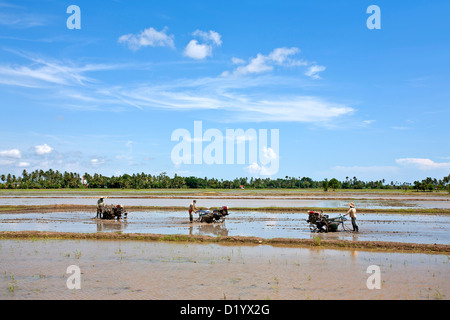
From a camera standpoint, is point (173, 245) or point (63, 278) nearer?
point (63, 278)

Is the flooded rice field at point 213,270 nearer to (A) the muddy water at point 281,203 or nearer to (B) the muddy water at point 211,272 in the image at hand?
(B) the muddy water at point 211,272

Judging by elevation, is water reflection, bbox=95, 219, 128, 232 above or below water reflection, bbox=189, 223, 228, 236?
above

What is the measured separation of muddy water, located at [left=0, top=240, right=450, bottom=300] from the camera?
931 centimetres

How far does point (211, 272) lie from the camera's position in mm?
11500

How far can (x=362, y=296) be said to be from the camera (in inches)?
354

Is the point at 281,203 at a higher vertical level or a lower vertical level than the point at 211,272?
lower

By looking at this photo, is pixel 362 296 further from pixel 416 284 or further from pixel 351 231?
pixel 351 231

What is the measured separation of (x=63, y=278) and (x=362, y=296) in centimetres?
813

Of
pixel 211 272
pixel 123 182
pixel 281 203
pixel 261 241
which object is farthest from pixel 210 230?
pixel 123 182

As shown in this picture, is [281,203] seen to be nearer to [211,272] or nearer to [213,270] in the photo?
[213,270]

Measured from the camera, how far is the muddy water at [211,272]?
30.6 feet

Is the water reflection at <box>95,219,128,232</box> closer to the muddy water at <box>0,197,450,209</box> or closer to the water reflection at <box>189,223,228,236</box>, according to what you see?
the water reflection at <box>189,223,228,236</box>

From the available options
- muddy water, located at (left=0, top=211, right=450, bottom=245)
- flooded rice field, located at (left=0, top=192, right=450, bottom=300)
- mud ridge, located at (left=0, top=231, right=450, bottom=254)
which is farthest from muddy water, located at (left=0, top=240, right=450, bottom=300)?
muddy water, located at (left=0, top=211, right=450, bottom=245)
